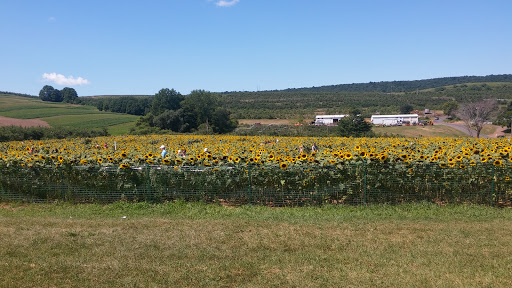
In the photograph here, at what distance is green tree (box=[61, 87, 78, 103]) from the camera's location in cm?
14562

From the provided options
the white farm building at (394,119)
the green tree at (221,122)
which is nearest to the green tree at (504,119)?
the white farm building at (394,119)

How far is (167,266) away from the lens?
5.90 metres

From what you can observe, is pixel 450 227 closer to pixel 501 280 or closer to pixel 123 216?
pixel 501 280

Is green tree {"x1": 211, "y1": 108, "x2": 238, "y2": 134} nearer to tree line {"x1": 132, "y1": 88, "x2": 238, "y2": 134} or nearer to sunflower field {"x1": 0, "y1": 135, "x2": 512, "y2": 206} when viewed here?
tree line {"x1": 132, "y1": 88, "x2": 238, "y2": 134}

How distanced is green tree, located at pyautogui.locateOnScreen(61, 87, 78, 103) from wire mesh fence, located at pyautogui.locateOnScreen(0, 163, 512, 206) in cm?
15013

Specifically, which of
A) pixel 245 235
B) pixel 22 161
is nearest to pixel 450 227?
pixel 245 235

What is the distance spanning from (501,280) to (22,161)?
12.3m

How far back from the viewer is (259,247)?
6867 millimetres

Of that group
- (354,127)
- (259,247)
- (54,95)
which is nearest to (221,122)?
(354,127)

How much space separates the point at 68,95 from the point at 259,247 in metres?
160

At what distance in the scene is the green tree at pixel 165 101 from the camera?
93625mm

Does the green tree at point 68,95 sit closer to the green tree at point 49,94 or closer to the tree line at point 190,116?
the green tree at point 49,94

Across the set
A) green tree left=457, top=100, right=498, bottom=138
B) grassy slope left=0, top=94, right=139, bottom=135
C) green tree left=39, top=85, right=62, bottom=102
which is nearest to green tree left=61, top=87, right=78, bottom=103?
green tree left=39, top=85, right=62, bottom=102

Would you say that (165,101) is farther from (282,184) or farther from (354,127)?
(282,184)
